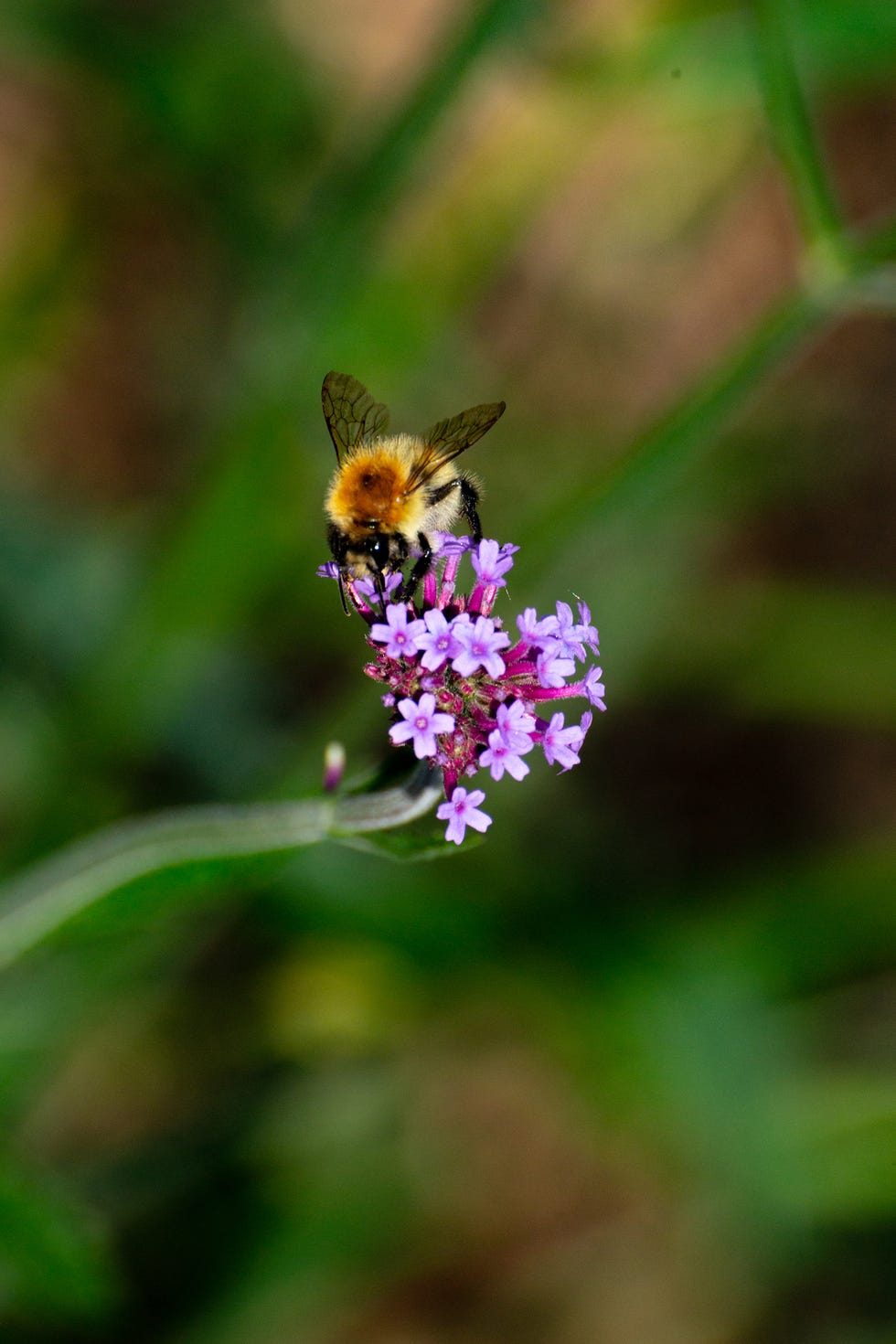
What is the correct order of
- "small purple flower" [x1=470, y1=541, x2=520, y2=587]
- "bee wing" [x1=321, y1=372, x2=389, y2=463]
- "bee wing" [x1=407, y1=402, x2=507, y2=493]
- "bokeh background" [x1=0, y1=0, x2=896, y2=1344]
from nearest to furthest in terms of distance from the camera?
"small purple flower" [x1=470, y1=541, x2=520, y2=587] → "bee wing" [x1=407, y1=402, x2=507, y2=493] → "bee wing" [x1=321, y1=372, x2=389, y2=463] → "bokeh background" [x1=0, y1=0, x2=896, y2=1344]

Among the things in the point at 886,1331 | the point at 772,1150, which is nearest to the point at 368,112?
the point at 772,1150

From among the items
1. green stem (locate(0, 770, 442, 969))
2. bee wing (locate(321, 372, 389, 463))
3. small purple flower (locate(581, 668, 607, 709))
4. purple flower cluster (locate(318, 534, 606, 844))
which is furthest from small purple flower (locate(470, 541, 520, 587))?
bee wing (locate(321, 372, 389, 463))

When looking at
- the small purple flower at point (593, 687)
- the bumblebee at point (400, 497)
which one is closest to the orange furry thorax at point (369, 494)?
the bumblebee at point (400, 497)

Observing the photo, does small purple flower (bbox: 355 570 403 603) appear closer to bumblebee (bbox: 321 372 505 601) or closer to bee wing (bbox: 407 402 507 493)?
bumblebee (bbox: 321 372 505 601)

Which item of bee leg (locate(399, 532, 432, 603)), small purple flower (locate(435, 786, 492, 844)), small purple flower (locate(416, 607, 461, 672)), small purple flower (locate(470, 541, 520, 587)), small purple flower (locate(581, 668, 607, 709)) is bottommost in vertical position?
small purple flower (locate(435, 786, 492, 844))

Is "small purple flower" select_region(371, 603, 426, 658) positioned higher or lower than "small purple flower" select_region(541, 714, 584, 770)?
higher

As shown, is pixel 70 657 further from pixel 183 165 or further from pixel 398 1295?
pixel 398 1295
